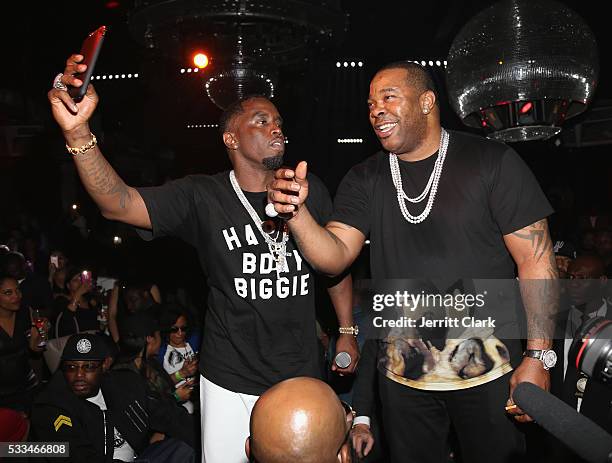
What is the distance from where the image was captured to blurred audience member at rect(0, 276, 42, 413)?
522 cm

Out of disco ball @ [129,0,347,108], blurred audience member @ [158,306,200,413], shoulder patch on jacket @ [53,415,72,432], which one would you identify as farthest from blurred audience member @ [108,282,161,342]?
disco ball @ [129,0,347,108]

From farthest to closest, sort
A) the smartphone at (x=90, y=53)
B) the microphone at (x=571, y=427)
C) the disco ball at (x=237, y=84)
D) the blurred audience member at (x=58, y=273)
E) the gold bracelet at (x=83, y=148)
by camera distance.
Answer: the blurred audience member at (x=58, y=273) → the disco ball at (x=237, y=84) → the gold bracelet at (x=83, y=148) → the smartphone at (x=90, y=53) → the microphone at (x=571, y=427)

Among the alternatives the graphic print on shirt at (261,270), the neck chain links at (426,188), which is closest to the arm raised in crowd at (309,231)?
the neck chain links at (426,188)

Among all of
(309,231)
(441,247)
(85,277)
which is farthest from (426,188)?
(85,277)

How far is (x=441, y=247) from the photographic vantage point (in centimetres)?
255

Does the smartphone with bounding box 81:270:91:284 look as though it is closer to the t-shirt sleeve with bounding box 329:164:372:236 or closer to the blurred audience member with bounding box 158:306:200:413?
the blurred audience member with bounding box 158:306:200:413

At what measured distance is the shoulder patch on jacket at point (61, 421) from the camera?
402cm

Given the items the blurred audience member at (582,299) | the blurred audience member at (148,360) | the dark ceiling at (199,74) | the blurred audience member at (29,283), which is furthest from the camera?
the blurred audience member at (29,283)

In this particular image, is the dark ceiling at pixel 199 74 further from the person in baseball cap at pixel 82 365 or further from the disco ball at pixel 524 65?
the person in baseball cap at pixel 82 365

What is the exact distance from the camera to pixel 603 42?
4648 mm

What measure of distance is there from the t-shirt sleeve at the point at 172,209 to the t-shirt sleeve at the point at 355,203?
66cm

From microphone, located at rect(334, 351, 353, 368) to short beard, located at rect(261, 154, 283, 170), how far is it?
3.02ft

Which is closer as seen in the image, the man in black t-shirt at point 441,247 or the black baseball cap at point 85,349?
the man in black t-shirt at point 441,247

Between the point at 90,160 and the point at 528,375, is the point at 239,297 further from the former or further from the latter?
the point at 528,375
